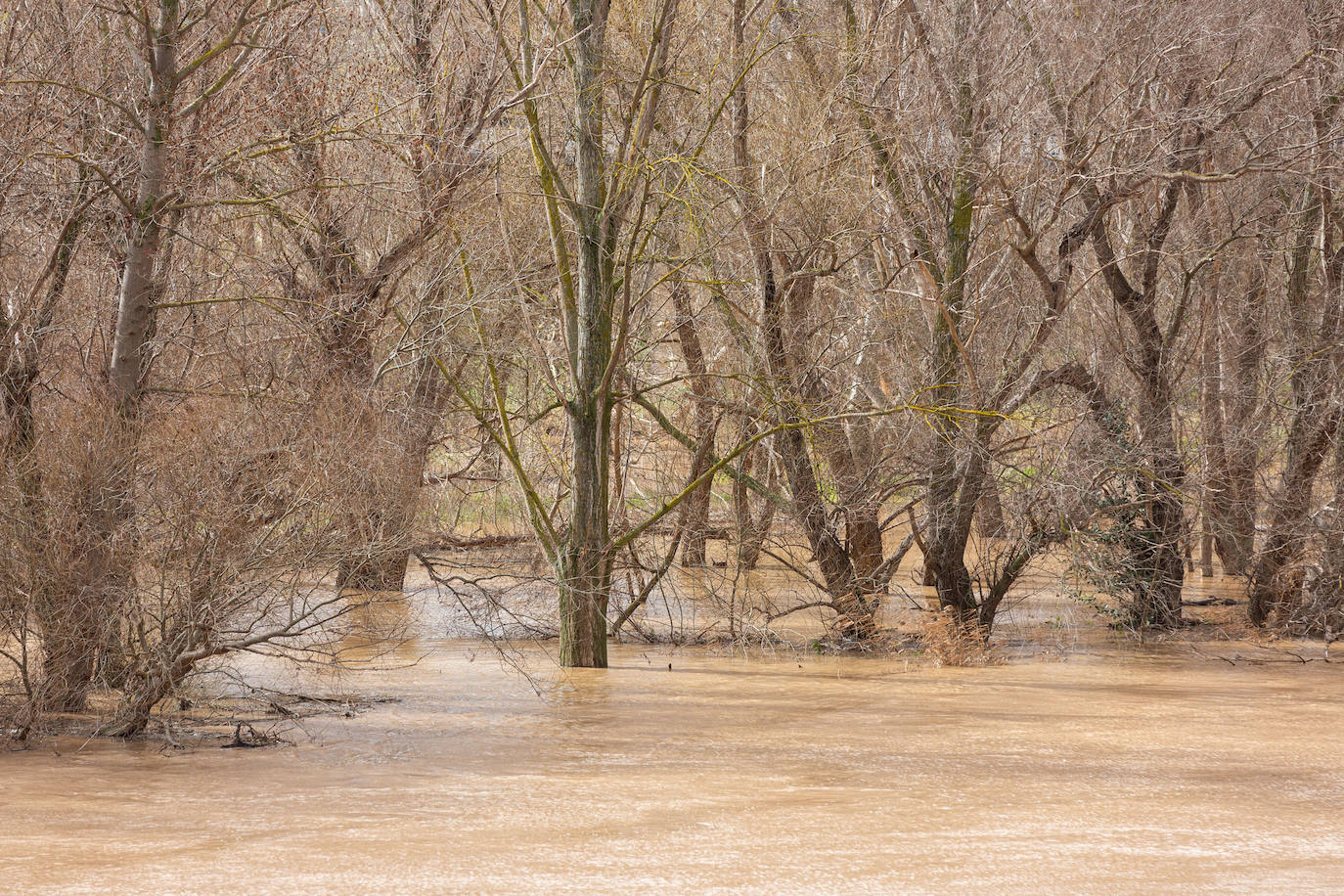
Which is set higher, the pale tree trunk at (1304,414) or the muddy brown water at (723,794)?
the pale tree trunk at (1304,414)

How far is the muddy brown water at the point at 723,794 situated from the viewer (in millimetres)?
7422

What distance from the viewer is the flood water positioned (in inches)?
292

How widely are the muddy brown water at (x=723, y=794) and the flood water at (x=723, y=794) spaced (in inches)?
1.1

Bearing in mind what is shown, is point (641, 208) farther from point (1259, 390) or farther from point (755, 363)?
point (1259, 390)

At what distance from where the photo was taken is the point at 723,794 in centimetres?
941

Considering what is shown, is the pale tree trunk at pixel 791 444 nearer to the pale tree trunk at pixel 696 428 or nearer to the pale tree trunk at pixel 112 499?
the pale tree trunk at pixel 696 428

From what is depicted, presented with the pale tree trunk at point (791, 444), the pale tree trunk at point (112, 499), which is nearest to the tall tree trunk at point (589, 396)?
the pale tree trunk at point (791, 444)

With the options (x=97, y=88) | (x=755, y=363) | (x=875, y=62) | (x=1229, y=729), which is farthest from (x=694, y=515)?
(x=97, y=88)

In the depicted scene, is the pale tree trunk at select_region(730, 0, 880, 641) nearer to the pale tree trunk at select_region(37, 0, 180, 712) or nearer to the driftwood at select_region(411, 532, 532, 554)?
the driftwood at select_region(411, 532, 532, 554)

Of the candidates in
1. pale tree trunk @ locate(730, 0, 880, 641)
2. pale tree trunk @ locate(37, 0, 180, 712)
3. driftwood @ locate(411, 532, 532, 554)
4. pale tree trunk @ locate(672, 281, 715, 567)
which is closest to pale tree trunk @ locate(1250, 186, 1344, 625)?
pale tree trunk @ locate(730, 0, 880, 641)

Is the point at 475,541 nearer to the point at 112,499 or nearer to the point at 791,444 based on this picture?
the point at 791,444

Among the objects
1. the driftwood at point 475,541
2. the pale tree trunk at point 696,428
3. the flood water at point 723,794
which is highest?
the pale tree trunk at point 696,428

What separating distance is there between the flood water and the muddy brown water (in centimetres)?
3

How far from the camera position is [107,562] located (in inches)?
426
